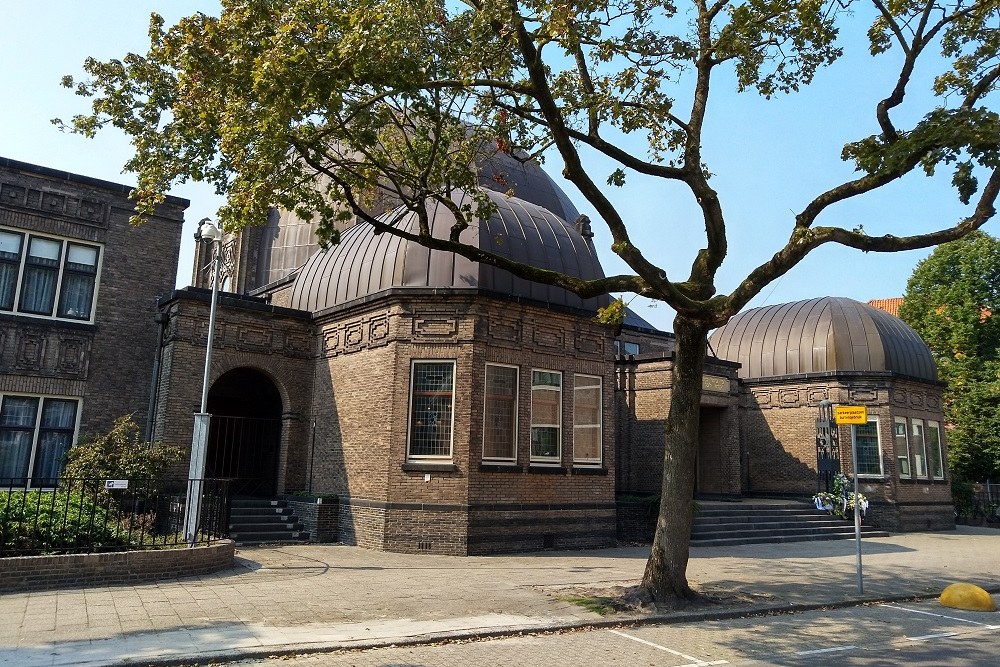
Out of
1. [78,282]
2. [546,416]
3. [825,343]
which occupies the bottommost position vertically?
[546,416]

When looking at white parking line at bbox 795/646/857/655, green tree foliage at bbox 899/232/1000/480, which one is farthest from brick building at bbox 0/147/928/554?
green tree foliage at bbox 899/232/1000/480

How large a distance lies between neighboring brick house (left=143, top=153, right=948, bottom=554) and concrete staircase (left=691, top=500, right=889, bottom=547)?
2.17 metres

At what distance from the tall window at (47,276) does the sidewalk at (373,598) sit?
796 cm

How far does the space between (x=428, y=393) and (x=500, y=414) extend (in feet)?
5.51

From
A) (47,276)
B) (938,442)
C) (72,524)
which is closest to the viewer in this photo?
(72,524)

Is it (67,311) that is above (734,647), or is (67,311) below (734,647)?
above

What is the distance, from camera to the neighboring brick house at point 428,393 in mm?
15984

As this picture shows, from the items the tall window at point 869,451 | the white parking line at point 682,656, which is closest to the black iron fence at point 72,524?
the white parking line at point 682,656

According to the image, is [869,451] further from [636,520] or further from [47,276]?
[47,276]

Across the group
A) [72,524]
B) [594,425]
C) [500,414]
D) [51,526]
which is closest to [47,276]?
[72,524]

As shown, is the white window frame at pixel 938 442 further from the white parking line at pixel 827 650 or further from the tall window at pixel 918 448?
the white parking line at pixel 827 650

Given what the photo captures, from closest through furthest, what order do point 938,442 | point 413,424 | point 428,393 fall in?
point 413,424, point 428,393, point 938,442

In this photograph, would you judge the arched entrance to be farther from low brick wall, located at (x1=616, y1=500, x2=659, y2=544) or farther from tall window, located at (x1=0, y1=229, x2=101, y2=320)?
low brick wall, located at (x1=616, y1=500, x2=659, y2=544)

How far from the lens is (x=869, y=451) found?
25.3 metres
